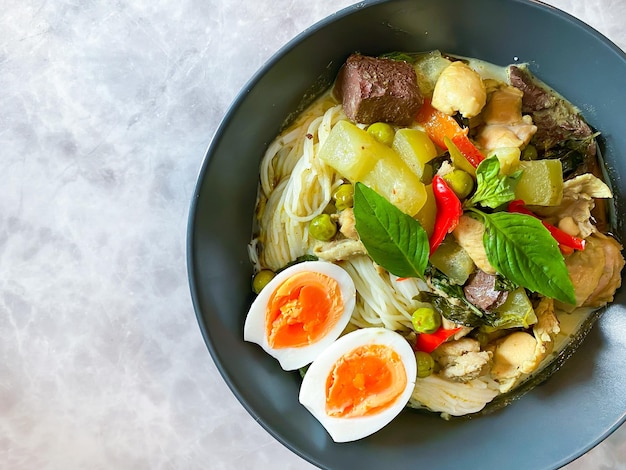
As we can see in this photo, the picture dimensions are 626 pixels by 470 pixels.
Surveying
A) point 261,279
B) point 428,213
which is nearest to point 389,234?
point 428,213

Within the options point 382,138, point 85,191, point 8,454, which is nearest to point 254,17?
point 382,138

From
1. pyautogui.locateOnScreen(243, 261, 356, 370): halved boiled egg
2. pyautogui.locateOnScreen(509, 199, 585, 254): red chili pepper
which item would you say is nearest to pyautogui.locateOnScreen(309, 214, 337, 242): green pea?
pyautogui.locateOnScreen(243, 261, 356, 370): halved boiled egg

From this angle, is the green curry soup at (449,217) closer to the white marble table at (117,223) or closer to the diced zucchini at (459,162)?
the diced zucchini at (459,162)

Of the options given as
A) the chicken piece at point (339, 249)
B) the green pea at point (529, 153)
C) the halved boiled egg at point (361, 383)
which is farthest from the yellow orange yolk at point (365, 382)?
the green pea at point (529, 153)

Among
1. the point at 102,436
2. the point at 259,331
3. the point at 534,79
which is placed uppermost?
the point at 534,79

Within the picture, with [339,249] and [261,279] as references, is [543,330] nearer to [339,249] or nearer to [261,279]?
[339,249]

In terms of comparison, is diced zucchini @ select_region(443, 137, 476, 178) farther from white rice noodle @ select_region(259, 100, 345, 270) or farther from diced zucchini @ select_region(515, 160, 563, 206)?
white rice noodle @ select_region(259, 100, 345, 270)

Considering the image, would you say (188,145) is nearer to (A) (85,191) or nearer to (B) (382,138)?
(A) (85,191)
